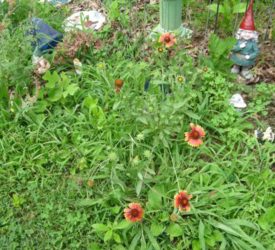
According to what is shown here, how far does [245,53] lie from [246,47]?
48 millimetres

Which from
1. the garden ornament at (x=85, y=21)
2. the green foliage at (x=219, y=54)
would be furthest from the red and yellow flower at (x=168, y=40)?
the garden ornament at (x=85, y=21)

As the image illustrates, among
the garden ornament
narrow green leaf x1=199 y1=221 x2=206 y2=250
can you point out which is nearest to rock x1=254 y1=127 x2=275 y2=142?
narrow green leaf x1=199 y1=221 x2=206 y2=250

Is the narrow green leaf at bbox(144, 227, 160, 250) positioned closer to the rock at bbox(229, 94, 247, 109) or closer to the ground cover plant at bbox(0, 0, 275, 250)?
the ground cover plant at bbox(0, 0, 275, 250)

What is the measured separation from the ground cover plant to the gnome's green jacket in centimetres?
8

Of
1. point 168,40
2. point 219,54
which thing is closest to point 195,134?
point 168,40

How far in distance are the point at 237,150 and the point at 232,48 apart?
2.46 ft

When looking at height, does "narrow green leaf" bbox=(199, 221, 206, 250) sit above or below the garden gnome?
below

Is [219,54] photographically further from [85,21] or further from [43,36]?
[43,36]

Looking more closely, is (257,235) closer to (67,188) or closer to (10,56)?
(67,188)

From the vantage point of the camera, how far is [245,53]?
3.06 metres

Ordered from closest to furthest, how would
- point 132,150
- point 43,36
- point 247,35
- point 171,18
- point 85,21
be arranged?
1. point 132,150
2. point 247,35
3. point 171,18
4. point 43,36
5. point 85,21

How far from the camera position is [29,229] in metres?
2.58

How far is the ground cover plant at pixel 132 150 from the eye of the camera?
2447 millimetres

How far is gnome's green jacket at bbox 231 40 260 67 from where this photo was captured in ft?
9.95
